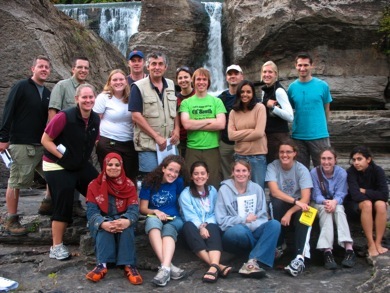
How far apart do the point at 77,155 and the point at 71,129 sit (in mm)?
278

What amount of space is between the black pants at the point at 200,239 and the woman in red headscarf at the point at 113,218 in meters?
0.55

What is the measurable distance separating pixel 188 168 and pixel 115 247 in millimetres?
1224

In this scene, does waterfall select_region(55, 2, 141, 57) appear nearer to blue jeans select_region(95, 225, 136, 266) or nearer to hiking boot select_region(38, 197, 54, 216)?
hiking boot select_region(38, 197, 54, 216)

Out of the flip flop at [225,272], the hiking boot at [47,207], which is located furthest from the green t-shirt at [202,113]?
the hiking boot at [47,207]

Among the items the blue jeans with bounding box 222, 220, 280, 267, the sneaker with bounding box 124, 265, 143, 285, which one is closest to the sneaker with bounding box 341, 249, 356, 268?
the blue jeans with bounding box 222, 220, 280, 267

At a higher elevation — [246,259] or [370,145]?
[370,145]

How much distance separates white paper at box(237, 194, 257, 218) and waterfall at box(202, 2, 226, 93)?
8.21 m

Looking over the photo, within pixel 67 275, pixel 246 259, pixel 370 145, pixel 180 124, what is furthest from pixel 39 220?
pixel 370 145

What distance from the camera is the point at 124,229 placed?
4398 millimetres

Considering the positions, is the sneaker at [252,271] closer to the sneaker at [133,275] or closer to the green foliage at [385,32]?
the sneaker at [133,275]

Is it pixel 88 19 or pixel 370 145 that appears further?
pixel 88 19

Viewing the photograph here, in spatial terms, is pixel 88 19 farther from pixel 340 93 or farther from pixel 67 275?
pixel 67 275

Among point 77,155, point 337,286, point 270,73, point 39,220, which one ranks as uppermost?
point 270,73

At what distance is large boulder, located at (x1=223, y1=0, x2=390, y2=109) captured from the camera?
36.5ft
